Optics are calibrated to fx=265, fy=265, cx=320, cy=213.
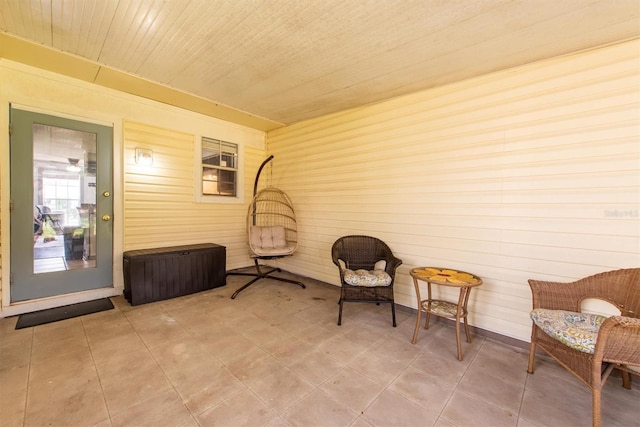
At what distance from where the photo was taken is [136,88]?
3.33 m

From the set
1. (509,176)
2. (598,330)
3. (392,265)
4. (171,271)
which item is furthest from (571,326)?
(171,271)

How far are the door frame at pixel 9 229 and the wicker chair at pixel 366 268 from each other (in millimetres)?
2860

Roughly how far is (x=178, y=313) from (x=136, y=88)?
2815 millimetres

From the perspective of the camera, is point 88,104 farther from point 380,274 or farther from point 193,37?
point 380,274

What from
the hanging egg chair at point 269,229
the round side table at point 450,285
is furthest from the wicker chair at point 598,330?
the hanging egg chair at point 269,229

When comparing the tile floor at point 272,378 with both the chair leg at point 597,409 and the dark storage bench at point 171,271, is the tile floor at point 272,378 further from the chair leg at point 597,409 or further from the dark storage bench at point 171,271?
the dark storage bench at point 171,271

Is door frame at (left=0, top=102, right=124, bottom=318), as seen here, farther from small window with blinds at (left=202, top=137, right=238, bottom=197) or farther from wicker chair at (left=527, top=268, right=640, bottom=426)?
wicker chair at (left=527, top=268, right=640, bottom=426)

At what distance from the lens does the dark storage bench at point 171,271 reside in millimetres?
3217

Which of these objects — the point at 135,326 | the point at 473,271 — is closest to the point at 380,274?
the point at 473,271

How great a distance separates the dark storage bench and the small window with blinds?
3.54 ft

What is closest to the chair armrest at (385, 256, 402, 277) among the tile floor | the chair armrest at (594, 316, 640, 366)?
the tile floor

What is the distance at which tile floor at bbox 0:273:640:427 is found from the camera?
5.24 feet

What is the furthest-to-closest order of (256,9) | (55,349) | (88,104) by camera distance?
1. (88,104)
2. (55,349)
3. (256,9)

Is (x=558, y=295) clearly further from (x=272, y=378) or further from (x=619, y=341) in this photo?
(x=272, y=378)
